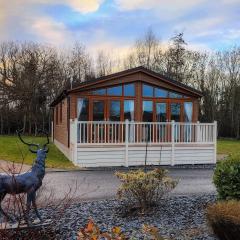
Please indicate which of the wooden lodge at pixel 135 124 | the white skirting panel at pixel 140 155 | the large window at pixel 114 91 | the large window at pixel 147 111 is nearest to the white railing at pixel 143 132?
the wooden lodge at pixel 135 124

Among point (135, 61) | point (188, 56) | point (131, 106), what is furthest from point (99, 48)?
point (131, 106)

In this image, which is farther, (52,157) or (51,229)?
(52,157)

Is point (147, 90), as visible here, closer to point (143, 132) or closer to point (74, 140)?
point (143, 132)

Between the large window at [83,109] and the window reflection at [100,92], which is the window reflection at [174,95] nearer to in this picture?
the window reflection at [100,92]

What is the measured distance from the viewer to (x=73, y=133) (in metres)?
17.1

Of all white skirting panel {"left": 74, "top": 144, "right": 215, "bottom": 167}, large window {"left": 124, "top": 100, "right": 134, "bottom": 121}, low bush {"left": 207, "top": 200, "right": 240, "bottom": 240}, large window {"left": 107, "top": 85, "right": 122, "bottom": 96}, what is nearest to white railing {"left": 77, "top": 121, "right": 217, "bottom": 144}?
white skirting panel {"left": 74, "top": 144, "right": 215, "bottom": 167}

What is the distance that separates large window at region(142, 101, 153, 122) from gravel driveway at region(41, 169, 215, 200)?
4.28 meters

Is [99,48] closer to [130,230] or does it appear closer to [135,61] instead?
[135,61]

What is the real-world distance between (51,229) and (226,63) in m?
40.8

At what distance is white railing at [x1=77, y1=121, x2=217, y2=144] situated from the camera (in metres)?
16.8

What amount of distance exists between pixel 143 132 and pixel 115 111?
205cm

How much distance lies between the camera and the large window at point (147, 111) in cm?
1972

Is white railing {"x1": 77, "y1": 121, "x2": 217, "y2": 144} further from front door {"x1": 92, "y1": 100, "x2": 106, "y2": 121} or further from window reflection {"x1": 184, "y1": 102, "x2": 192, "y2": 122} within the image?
window reflection {"x1": 184, "y1": 102, "x2": 192, "y2": 122}

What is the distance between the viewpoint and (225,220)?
518cm
